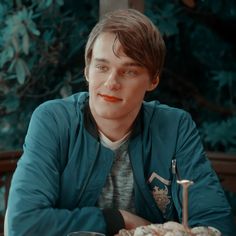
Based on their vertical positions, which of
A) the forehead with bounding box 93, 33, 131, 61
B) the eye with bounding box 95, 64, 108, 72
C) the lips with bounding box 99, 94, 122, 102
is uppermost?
the forehead with bounding box 93, 33, 131, 61

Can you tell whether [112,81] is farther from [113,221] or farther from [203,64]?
[203,64]

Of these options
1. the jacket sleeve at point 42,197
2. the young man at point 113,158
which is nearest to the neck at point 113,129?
the young man at point 113,158

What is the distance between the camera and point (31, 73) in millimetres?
3354

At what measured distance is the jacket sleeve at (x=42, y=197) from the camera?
1.71 m

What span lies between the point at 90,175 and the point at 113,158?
Result: 86 mm

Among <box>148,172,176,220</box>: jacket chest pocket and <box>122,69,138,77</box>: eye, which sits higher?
<box>122,69,138,77</box>: eye

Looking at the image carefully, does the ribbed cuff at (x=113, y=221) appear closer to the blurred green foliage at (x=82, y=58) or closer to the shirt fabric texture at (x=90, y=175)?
the shirt fabric texture at (x=90, y=175)

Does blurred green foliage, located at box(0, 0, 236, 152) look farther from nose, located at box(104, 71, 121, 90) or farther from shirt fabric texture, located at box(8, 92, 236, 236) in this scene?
nose, located at box(104, 71, 121, 90)

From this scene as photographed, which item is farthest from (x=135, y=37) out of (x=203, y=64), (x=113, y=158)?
(x=203, y=64)

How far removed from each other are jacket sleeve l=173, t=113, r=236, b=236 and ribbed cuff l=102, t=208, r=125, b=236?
0.22 meters

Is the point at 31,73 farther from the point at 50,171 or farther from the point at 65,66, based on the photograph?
the point at 50,171

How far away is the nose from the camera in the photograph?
5.81ft

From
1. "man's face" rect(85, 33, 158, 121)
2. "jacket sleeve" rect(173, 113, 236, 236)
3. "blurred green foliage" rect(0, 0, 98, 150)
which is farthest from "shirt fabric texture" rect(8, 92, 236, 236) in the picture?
"blurred green foliage" rect(0, 0, 98, 150)

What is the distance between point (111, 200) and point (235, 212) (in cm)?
181
